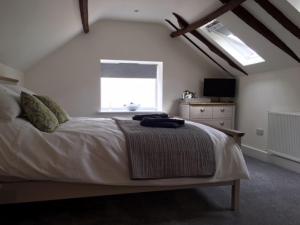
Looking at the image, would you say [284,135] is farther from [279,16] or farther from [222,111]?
[279,16]

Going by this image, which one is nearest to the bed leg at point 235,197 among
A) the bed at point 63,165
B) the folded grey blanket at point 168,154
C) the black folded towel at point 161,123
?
the folded grey blanket at point 168,154

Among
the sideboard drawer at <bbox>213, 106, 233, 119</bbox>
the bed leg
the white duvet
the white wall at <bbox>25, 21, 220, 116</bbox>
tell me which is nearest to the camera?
the white duvet

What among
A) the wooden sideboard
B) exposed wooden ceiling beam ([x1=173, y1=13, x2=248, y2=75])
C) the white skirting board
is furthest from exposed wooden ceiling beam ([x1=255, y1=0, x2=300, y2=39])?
the wooden sideboard

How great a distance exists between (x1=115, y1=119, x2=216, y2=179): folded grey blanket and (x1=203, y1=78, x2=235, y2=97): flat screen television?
9.98 feet

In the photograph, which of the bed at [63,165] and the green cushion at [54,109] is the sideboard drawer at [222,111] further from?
the green cushion at [54,109]

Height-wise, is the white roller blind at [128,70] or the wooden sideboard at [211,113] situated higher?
the white roller blind at [128,70]

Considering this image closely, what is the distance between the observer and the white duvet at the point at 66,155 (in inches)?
69.4

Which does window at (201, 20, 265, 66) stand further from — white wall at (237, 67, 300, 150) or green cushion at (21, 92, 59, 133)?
green cushion at (21, 92, 59, 133)

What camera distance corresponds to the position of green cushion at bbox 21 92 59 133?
6.57 ft

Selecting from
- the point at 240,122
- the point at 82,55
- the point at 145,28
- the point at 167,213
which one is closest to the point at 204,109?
the point at 240,122

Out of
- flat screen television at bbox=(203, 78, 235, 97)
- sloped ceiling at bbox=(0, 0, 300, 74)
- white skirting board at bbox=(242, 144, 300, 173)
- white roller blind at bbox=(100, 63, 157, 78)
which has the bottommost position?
white skirting board at bbox=(242, 144, 300, 173)

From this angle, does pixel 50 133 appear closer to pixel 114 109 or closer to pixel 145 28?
pixel 114 109

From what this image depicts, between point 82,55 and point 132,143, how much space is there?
3.24 metres

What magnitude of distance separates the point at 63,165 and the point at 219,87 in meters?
3.92
